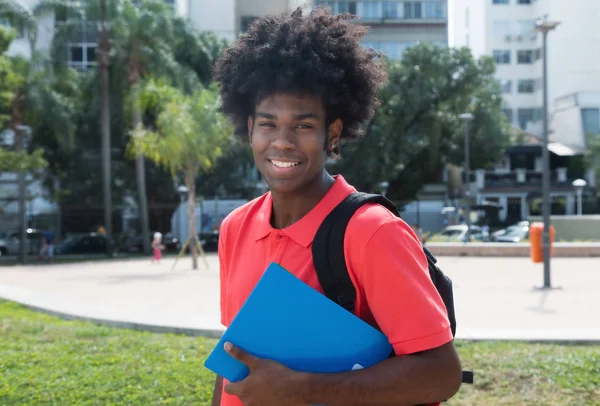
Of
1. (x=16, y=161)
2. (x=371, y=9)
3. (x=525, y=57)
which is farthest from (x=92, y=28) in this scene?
(x=525, y=57)

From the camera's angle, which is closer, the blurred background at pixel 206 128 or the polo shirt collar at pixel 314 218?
the polo shirt collar at pixel 314 218

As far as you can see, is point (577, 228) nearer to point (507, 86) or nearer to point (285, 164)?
point (285, 164)

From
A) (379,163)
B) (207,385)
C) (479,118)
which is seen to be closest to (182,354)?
(207,385)

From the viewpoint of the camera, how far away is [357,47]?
2045 millimetres

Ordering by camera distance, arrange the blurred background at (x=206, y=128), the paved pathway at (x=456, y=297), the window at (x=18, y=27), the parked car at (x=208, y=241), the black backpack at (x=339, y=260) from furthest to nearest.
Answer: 1. the parked car at (x=208, y=241)
2. the blurred background at (x=206, y=128)
3. the window at (x=18, y=27)
4. the paved pathway at (x=456, y=297)
5. the black backpack at (x=339, y=260)

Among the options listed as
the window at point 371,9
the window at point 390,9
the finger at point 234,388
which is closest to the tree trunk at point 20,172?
the finger at point 234,388

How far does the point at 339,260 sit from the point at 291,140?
1.23 ft

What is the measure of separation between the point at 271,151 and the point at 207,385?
3603 mm

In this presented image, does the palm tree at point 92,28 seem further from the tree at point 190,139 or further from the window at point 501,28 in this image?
the window at point 501,28

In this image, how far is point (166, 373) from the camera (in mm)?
5570

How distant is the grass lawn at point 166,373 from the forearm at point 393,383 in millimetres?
3434

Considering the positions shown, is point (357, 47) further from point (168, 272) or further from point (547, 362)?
point (168, 272)

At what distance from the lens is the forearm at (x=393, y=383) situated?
5.46ft

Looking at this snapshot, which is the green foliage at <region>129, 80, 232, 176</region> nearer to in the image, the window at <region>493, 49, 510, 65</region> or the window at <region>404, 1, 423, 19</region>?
the window at <region>404, 1, 423, 19</region>
